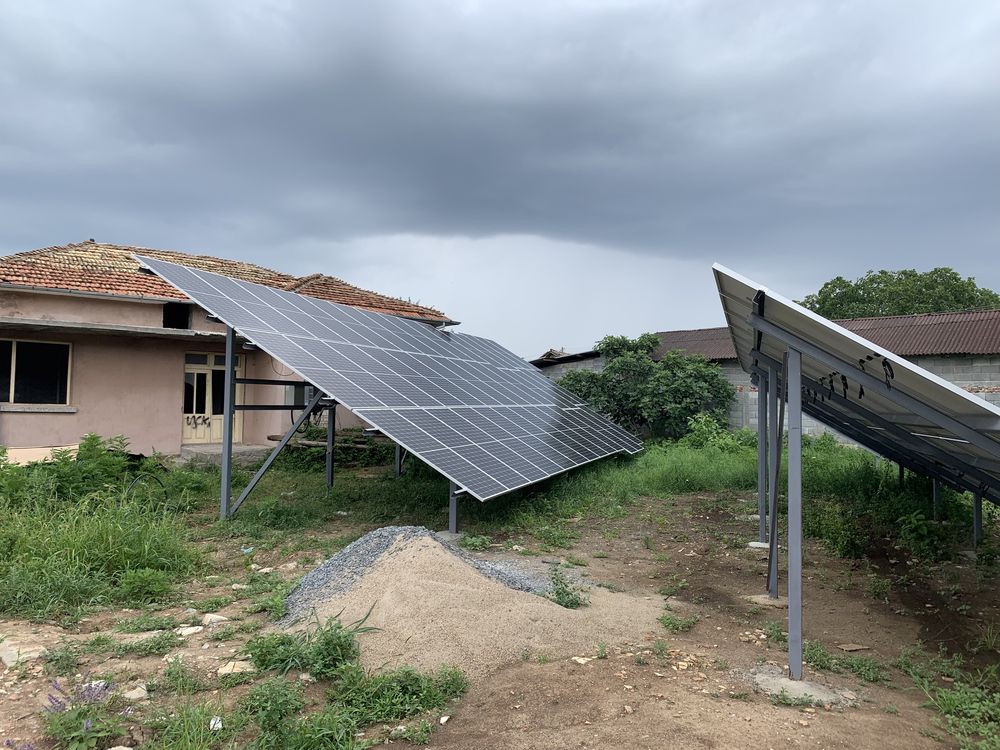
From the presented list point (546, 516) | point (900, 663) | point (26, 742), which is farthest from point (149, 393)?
point (900, 663)

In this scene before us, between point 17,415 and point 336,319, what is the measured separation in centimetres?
723

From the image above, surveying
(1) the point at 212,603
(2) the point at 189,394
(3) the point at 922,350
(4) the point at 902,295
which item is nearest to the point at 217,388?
(2) the point at 189,394

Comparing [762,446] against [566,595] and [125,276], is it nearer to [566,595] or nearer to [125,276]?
[566,595]

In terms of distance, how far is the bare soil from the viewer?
3.82 meters

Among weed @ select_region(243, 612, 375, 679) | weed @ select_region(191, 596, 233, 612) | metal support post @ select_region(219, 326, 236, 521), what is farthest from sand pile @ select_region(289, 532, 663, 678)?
metal support post @ select_region(219, 326, 236, 521)

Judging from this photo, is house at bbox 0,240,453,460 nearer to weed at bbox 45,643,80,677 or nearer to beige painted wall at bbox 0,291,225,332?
beige painted wall at bbox 0,291,225,332

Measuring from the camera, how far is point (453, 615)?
5.28m

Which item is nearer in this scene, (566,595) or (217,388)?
(566,595)

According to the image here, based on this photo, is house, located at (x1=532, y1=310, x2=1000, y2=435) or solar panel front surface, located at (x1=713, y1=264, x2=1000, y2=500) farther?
house, located at (x1=532, y1=310, x2=1000, y2=435)

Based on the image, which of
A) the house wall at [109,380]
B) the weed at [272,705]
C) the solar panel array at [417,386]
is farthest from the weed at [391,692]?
the house wall at [109,380]

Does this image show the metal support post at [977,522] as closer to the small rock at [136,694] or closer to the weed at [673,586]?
the weed at [673,586]

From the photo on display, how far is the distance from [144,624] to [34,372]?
11249mm

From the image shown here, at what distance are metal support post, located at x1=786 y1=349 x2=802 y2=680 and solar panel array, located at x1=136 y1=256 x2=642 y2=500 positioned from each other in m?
3.80

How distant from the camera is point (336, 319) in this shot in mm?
12461
